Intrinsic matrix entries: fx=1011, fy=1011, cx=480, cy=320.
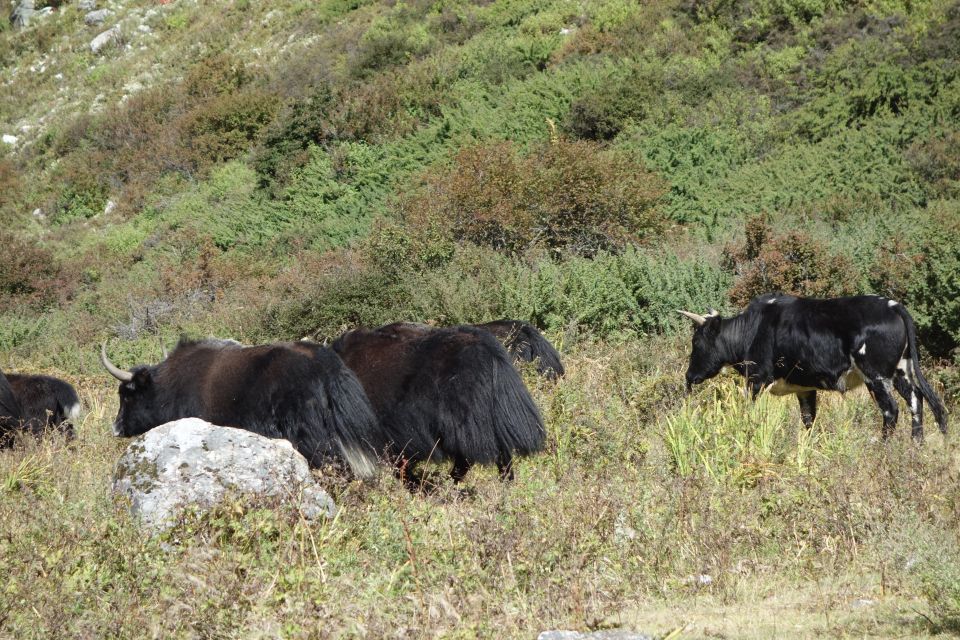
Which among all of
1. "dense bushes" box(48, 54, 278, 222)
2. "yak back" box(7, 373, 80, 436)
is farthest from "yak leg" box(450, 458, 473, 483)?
"dense bushes" box(48, 54, 278, 222)

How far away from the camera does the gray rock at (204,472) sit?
6211 millimetres

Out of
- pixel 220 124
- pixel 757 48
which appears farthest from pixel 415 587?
pixel 220 124

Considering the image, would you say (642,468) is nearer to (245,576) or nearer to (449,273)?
(245,576)

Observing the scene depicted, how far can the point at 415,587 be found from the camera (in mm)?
5309

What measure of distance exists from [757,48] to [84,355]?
55.5 ft

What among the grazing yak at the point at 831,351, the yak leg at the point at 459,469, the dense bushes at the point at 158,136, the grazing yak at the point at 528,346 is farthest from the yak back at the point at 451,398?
the dense bushes at the point at 158,136

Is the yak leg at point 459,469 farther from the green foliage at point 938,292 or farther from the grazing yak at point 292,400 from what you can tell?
the green foliage at point 938,292

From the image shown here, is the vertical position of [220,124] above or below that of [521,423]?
below

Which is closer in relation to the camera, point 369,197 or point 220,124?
point 369,197

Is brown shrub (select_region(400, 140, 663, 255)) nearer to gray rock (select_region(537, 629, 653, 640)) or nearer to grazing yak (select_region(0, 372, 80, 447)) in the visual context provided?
grazing yak (select_region(0, 372, 80, 447))

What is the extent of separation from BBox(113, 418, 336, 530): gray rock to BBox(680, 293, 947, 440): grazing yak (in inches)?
211

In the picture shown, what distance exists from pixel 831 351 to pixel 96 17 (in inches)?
1697

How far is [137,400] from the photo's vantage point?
8.71 m

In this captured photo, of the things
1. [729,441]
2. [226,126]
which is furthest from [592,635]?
[226,126]
